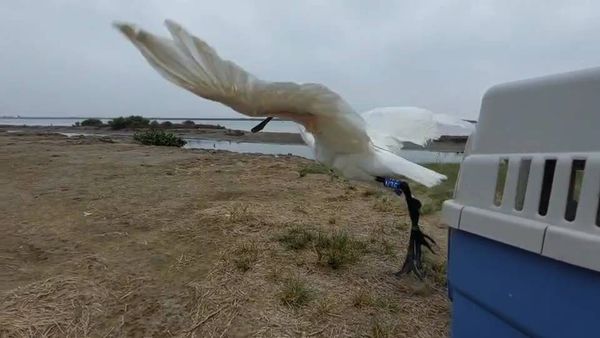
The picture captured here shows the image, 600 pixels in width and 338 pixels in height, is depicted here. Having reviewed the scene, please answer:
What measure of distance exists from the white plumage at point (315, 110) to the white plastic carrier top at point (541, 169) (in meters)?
1.13

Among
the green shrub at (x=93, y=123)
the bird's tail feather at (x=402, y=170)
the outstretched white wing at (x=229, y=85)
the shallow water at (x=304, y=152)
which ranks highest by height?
the outstretched white wing at (x=229, y=85)

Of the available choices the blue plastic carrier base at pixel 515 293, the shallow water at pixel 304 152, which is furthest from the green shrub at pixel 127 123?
the blue plastic carrier base at pixel 515 293

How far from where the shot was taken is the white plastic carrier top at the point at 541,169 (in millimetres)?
1149

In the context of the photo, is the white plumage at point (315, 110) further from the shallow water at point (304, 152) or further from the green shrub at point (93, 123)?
the green shrub at point (93, 123)

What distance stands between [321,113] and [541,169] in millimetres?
1593

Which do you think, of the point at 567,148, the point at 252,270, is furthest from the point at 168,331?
the point at 567,148

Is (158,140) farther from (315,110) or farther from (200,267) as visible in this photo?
(315,110)

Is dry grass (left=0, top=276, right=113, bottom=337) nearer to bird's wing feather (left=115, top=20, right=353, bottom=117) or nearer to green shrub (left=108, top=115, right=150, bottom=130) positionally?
bird's wing feather (left=115, top=20, right=353, bottom=117)

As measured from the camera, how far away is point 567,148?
123cm

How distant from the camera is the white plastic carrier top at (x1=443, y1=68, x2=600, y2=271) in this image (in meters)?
1.15

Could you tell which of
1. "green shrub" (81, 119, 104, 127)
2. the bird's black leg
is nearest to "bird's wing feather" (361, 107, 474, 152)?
the bird's black leg

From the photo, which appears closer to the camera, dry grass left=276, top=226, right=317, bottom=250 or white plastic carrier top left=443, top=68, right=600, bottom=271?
white plastic carrier top left=443, top=68, right=600, bottom=271

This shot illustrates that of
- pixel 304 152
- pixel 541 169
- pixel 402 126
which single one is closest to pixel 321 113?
pixel 402 126

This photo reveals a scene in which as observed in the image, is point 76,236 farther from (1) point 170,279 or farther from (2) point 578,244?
(2) point 578,244
